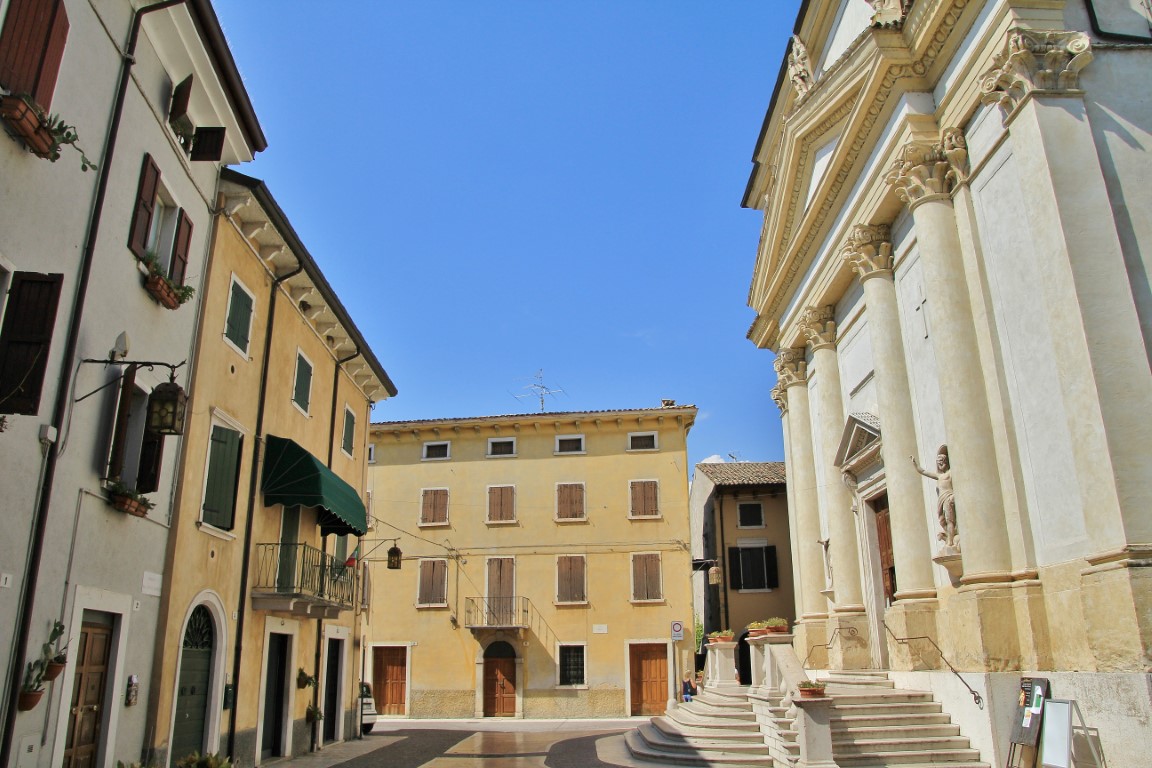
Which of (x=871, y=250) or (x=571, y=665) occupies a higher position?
(x=871, y=250)

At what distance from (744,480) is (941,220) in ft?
72.9

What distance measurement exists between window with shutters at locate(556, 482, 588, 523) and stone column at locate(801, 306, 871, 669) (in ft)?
Result: 46.1

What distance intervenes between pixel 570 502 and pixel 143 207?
23.4 meters

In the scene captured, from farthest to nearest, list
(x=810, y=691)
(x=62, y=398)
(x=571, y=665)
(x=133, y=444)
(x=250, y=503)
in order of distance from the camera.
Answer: (x=571, y=665)
(x=250, y=503)
(x=810, y=691)
(x=133, y=444)
(x=62, y=398)

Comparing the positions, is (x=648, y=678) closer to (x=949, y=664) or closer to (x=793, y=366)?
(x=793, y=366)

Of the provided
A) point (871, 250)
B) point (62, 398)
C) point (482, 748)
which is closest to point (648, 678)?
point (482, 748)

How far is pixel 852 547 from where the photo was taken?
690 inches

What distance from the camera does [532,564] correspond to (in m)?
32.1

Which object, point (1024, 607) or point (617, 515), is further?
point (617, 515)

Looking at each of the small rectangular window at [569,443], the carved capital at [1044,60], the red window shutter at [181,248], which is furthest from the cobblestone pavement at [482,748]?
the carved capital at [1044,60]

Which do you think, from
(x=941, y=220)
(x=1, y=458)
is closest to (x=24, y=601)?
(x=1, y=458)

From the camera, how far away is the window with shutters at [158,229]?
35.3ft

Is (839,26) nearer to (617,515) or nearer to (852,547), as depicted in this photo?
(852,547)

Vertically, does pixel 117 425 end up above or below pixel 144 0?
below
